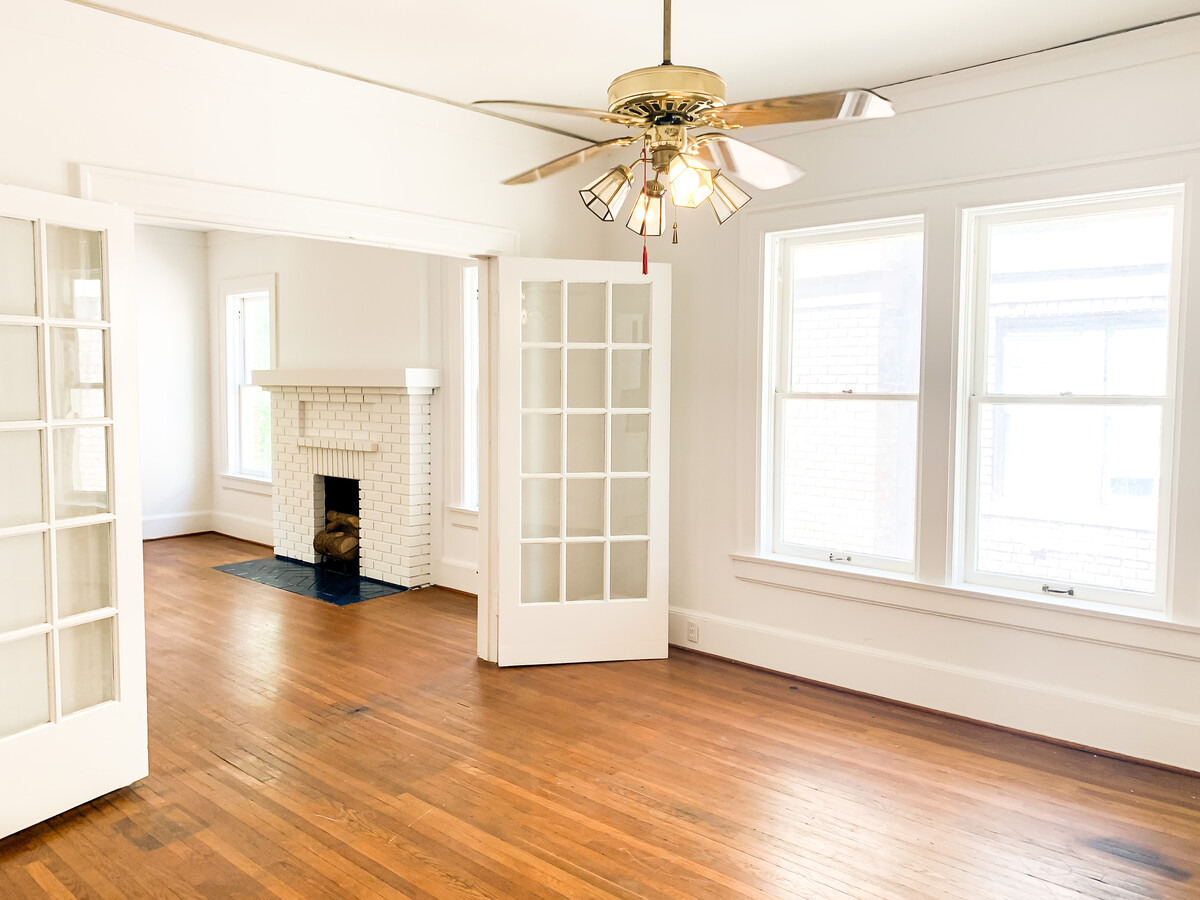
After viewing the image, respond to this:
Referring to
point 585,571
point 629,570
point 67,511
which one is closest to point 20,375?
point 67,511

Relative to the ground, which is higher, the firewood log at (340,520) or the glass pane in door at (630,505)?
the glass pane in door at (630,505)

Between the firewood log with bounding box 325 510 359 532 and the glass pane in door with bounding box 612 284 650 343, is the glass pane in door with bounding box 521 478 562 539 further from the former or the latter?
the firewood log with bounding box 325 510 359 532

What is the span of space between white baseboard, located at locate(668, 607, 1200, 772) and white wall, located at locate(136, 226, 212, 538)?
5611 millimetres

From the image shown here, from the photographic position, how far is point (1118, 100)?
3.32m

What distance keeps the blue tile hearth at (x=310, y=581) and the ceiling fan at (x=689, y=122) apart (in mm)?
4330

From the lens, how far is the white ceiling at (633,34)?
9.98 feet

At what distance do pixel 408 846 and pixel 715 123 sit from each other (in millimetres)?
2348

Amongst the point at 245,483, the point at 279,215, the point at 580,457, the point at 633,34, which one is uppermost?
the point at 633,34

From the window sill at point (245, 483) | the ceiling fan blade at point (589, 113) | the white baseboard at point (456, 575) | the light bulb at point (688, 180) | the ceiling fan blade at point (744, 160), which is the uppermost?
the ceiling fan blade at point (589, 113)

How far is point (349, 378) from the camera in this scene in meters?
6.35

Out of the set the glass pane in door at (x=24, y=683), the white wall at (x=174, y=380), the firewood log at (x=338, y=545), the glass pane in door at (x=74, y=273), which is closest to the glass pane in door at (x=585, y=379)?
the glass pane in door at (x=74, y=273)

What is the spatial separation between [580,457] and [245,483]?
4.74 m

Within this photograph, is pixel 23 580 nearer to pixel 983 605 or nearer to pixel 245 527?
pixel 983 605

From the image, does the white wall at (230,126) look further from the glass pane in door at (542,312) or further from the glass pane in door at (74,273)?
the glass pane in door at (542,312)
